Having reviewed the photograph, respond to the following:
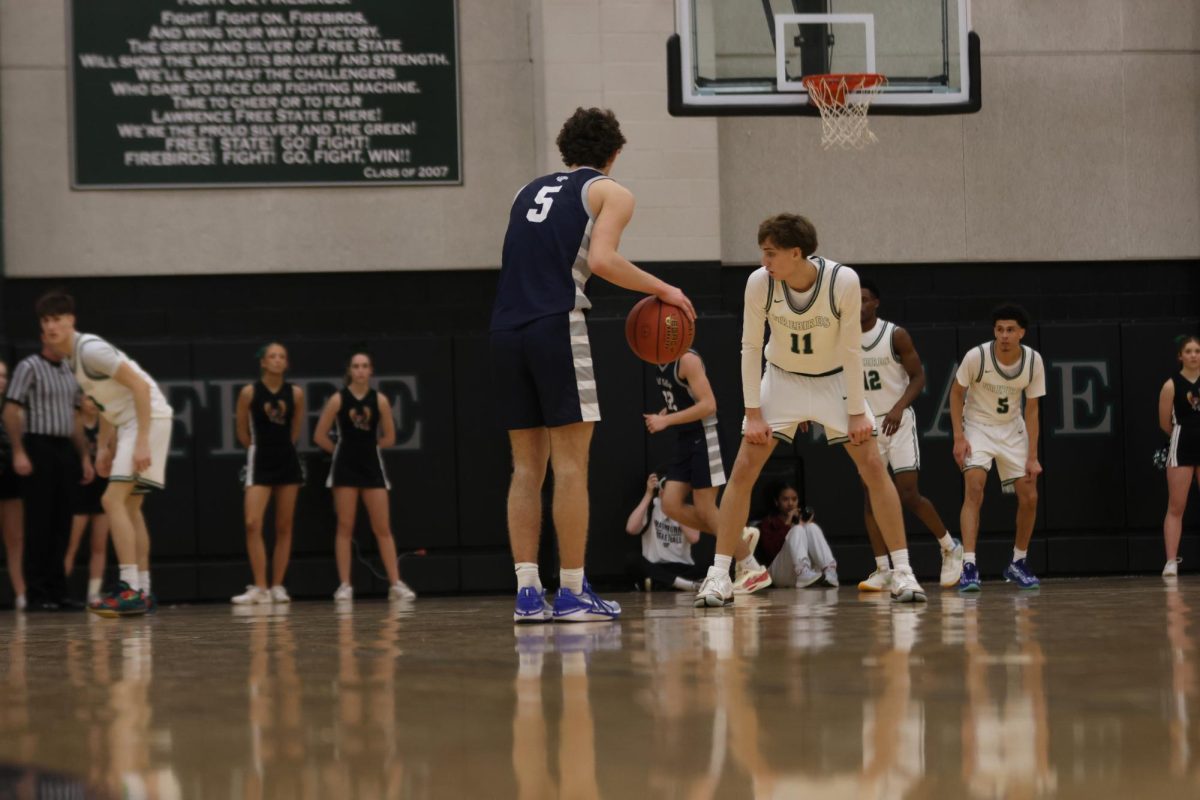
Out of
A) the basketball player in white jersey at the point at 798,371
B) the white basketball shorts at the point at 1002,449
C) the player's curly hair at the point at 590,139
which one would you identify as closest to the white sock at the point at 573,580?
the basketball player in white jersey at the point at 798,371

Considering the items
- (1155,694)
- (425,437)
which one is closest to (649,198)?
(425,437)

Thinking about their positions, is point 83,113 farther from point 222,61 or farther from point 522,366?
point 522,366

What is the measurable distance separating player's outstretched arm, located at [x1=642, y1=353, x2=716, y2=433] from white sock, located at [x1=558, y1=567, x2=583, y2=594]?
2.89m

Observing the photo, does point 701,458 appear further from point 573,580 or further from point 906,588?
point 573,580

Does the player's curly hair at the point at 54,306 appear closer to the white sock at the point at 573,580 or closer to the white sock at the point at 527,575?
the white sock at the point at 527,575

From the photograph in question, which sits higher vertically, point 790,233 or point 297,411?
point 790,233

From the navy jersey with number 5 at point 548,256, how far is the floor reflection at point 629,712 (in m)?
1.19

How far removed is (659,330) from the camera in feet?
19.7

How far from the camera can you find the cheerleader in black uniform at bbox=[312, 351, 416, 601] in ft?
35.0

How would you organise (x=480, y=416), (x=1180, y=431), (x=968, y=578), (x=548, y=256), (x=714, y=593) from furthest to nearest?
(x=480, y=416) → (x=1180, y=431) → (x=968, y=578) → (x=714, y=593) → (x=548, y=256)

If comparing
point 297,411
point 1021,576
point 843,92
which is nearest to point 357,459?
point 297,411

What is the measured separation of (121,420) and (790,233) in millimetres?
3871

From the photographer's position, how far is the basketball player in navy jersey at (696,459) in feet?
28.6

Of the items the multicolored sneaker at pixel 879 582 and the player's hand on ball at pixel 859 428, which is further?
the multicolored sneaker at pixel 879 582
